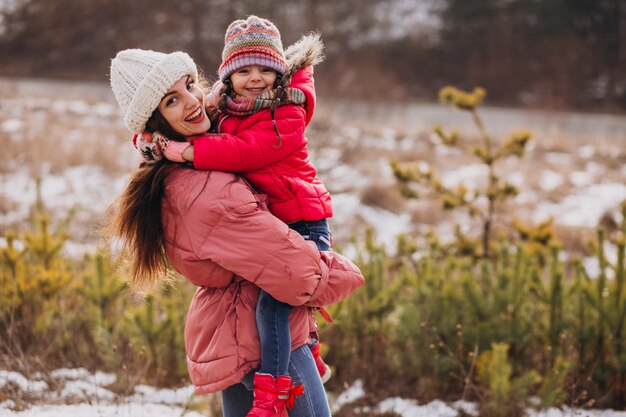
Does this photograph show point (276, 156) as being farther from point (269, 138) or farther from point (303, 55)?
point (303, 55)

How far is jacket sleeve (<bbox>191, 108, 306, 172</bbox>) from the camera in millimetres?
1959

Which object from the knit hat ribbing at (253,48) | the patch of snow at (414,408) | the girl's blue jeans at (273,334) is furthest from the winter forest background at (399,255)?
the knit hat ribbing at (253,48)

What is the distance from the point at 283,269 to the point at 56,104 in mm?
13249

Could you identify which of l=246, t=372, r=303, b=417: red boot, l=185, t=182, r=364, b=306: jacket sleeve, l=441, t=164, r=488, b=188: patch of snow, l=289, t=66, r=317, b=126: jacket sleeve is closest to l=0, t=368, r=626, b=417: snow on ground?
→ l=246, t=372, r=303, b=417: red boot

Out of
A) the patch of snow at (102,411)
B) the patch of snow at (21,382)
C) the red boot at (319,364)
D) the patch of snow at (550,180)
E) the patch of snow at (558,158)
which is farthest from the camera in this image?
the patch of snow at (558,158)

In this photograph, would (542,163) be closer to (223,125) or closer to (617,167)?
(617,167)

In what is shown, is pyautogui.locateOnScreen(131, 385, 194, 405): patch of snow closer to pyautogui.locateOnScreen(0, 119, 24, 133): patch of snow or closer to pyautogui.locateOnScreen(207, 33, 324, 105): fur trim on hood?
pyautogui.locateOnScreen(207, 33, 324, 105): fur trim on hood

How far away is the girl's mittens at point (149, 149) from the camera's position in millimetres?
1981

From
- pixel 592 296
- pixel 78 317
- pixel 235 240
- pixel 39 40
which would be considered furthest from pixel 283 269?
pixel 39 40

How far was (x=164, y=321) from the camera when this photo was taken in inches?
150

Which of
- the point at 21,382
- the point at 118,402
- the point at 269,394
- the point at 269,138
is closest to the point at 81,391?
the point at 21,382

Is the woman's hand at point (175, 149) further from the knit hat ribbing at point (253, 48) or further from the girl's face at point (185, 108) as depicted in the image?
the knit hat ribbing at point (253, 48)

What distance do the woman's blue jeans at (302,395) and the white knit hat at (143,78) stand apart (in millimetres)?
847

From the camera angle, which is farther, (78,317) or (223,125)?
(78,317)
